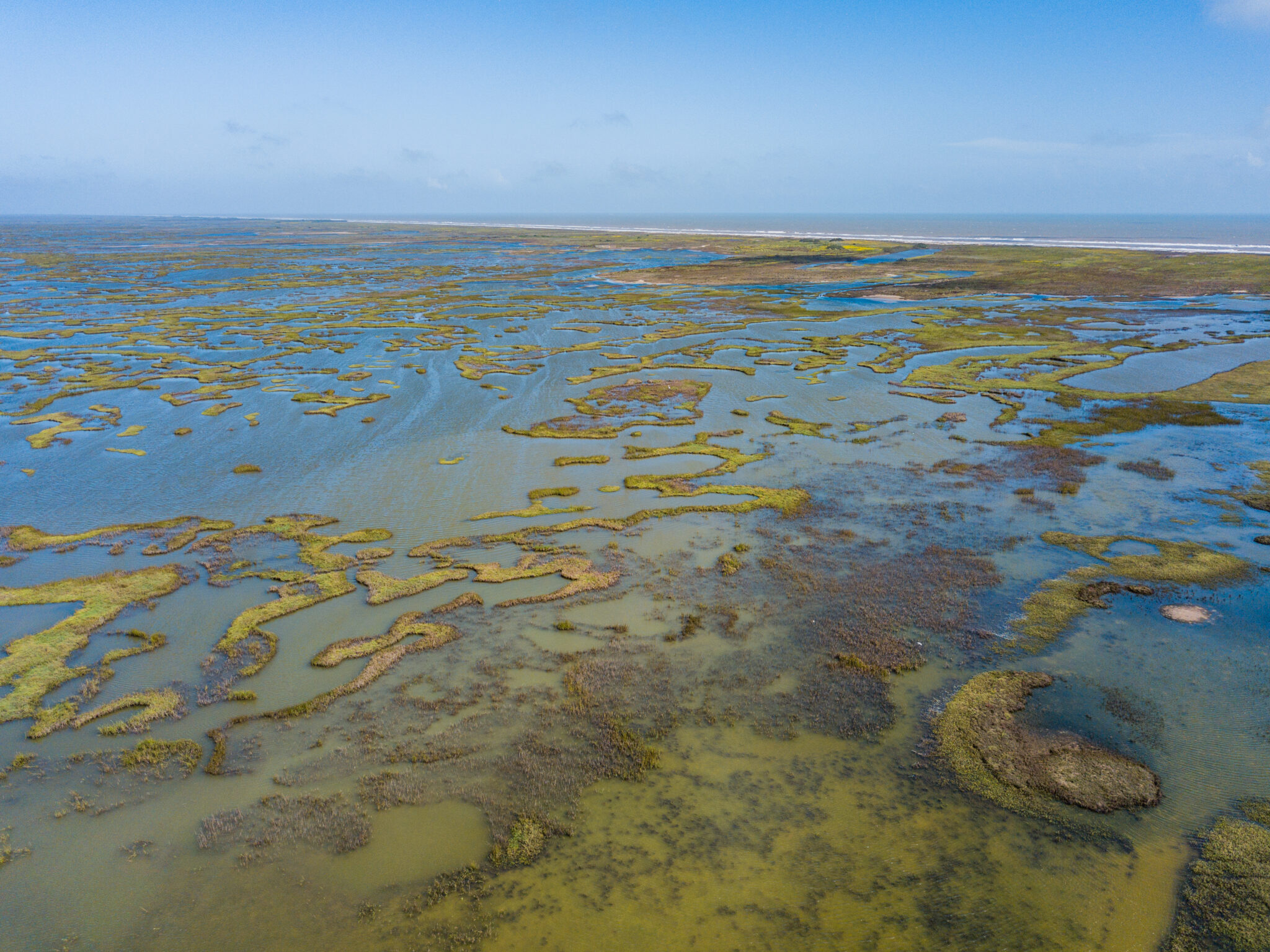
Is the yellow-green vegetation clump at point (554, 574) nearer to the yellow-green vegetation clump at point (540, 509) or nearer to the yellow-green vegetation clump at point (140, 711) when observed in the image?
the yellow-green vegetation clump at point (540, 509)

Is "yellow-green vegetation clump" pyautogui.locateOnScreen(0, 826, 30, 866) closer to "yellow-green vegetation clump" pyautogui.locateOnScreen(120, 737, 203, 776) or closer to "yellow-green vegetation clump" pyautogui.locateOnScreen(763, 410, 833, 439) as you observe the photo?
"yellow-green vegetation clump" pyautogui.locateOnScreen(120, 737, 203, 776)

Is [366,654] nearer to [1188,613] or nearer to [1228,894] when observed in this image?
[1228,894]

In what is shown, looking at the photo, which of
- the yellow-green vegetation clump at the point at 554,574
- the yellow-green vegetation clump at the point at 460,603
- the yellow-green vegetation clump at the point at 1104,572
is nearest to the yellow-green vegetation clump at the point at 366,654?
the yellow-green vegetation clump at the point at 460,603

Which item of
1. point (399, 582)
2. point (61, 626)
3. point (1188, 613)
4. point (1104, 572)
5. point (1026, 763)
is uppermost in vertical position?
point (1104, 572)

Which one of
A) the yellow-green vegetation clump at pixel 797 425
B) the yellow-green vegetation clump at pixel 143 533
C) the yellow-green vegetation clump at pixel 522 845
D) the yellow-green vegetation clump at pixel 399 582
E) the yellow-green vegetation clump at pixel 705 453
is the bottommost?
the yellow-green vegetation clump at pixel 522 845

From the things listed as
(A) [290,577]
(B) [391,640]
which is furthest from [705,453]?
(A) [290,577]

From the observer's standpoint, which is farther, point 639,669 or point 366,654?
point 366,654

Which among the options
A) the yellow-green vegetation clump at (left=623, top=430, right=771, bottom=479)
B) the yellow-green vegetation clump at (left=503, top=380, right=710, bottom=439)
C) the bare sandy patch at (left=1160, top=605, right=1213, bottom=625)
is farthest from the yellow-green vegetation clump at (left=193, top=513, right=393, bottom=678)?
the bare sandy patch at (left=1160, top=605, right=1213, bottom=625)

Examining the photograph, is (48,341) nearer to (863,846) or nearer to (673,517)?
(673,517)
